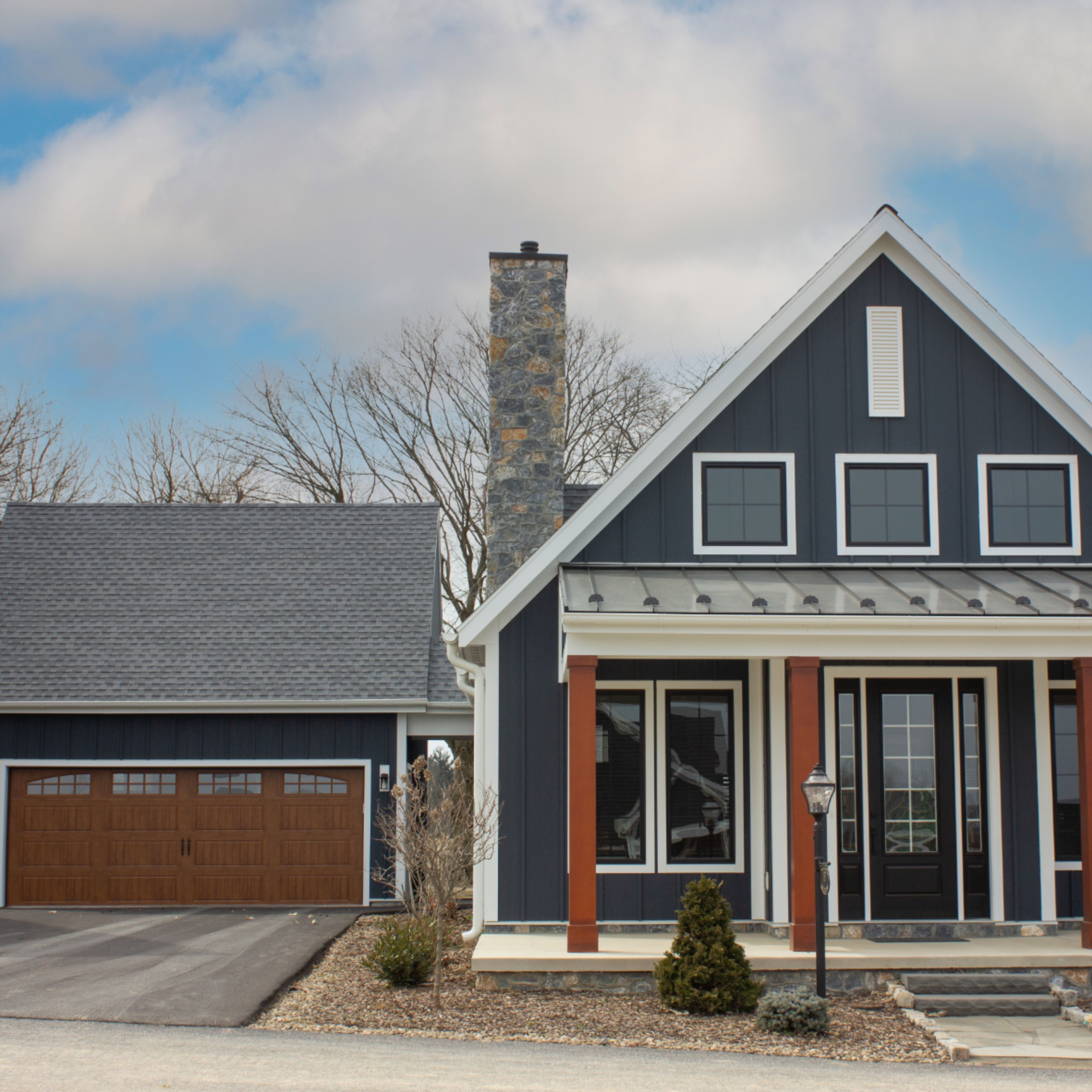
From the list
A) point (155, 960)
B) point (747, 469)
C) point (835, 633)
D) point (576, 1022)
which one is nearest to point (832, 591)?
point (835, 633)

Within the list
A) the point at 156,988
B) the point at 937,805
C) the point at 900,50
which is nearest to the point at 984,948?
the point at 937,805

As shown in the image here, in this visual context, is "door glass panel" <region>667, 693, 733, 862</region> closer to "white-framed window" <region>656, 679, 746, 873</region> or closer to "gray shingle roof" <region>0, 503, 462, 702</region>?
"white-framed window" <region>656, 679, 746, 873</region>

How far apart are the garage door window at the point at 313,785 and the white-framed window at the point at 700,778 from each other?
5.65m

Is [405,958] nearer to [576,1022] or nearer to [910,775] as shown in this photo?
[576,1022]

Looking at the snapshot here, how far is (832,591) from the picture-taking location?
9.60 m

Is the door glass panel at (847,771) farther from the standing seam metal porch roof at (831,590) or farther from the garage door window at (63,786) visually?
the garage door window at (63,786)

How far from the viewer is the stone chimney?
1106cm

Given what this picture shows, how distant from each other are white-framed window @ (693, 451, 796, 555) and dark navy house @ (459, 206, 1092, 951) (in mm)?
24

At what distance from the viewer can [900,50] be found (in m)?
10.5

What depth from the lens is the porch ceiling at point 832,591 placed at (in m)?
9.01

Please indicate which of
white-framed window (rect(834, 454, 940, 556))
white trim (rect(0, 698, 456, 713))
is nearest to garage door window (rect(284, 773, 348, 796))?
white trim (rect(0, 698, 456, 713))

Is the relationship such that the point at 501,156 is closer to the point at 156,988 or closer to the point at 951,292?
the point at 951,292

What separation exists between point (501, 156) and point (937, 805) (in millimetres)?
10038

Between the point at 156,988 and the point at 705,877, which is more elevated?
the point at 705,877
